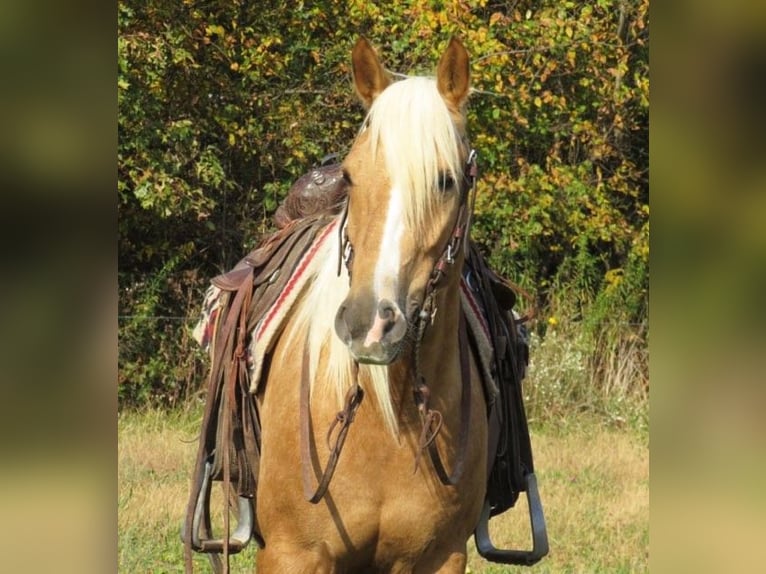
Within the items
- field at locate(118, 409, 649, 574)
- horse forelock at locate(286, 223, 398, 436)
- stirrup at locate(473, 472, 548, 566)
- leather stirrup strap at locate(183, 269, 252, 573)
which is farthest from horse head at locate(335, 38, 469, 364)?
field at locate(118, 409, 649, 574)

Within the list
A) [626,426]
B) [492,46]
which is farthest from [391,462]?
[492,46]

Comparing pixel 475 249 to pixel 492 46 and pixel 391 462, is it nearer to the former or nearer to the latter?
pixel 391 462

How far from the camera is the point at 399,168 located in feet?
9.09

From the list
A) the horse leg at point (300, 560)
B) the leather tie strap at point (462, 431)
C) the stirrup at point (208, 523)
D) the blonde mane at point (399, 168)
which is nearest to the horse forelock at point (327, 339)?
the blonde mane at point (399, 168)

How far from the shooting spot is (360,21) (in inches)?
409

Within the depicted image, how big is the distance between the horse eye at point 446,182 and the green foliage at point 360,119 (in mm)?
7153

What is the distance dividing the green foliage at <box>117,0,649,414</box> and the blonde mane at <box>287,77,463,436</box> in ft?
22.2

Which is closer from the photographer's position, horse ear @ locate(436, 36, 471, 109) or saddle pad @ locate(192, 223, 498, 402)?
horse ear @ locate(436, 36, 471, 109)

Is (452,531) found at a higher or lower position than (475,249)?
lower

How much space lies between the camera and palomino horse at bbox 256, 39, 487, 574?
8.93 feet

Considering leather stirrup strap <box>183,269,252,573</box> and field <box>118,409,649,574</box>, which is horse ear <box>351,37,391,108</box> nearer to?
leather stirrup strap <box>183,269,252,573</box>
